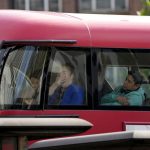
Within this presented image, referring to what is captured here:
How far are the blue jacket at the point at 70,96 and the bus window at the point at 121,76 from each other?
236mm

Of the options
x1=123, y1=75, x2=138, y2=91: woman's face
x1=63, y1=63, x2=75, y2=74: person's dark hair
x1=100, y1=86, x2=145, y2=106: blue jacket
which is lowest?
x1=100, y1=86, x2=145, y2=106: blue jacket

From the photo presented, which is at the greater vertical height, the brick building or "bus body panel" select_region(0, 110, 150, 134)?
the brick building

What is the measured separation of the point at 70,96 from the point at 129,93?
70 centimetres

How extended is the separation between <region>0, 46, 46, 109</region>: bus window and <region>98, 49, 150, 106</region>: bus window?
721 millimetres

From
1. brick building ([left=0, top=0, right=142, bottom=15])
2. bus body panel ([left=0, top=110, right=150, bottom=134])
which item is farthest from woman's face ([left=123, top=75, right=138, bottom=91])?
brick building ([left=0, top=0, right=142, bottom=15])

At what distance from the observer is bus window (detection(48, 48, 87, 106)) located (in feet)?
21.7

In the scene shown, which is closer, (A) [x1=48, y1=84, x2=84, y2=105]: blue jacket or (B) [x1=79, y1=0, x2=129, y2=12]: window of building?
(A) [x1=48, y1=84, x2=84, y2=105]: blue jacket

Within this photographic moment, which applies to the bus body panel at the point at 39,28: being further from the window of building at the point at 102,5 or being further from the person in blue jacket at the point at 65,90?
the window of building at the point at 102,5

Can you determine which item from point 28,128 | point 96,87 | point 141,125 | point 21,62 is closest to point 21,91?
point 21,62

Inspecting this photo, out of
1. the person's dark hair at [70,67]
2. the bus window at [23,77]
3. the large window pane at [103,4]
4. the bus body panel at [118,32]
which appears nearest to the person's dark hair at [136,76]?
the bus body panel at [118,32]

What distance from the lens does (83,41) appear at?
6.72 m

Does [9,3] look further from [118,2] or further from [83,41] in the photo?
[83,41]

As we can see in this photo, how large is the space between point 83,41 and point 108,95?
0.69m

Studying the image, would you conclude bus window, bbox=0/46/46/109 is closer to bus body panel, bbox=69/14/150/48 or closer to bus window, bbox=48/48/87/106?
bus window, bbox=48/48/87/106
